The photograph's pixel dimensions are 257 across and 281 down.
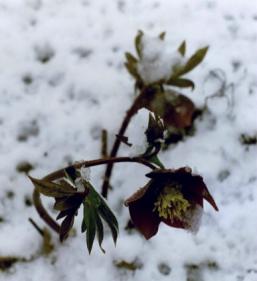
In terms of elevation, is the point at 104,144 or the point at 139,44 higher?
the point at 139,44

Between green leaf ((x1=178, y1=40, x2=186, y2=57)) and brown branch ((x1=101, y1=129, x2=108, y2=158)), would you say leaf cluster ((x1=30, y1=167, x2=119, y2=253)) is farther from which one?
green leaf ((x1=178, y1=40, x2=186, y2=57))

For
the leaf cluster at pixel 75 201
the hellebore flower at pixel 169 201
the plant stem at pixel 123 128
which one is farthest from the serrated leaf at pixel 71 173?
the plant stem at pixel 123 128

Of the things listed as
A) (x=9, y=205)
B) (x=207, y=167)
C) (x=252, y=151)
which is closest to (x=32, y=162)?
(x=9, y=205)

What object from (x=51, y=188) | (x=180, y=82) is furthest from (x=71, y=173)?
(x=180, y=82)

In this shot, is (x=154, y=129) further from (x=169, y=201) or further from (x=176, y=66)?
(x=176, y=66)

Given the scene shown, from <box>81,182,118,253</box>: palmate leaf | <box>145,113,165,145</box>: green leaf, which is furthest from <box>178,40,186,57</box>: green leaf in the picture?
<box>81,182,118,253</box>: palmate leaf

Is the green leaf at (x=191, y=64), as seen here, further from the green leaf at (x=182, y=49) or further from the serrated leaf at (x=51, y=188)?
the serrated leaf at (x=51, y=188)
